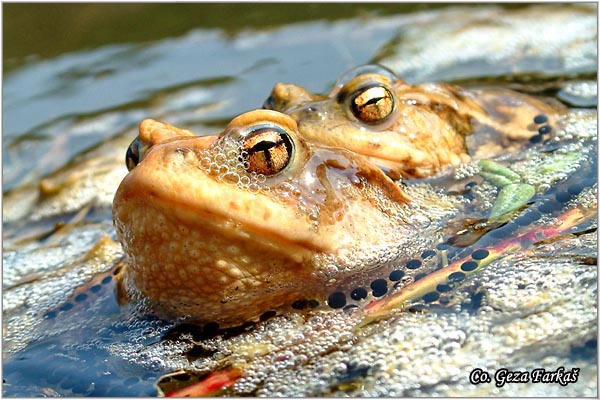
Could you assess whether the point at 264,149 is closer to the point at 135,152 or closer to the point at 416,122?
the point at 135,152

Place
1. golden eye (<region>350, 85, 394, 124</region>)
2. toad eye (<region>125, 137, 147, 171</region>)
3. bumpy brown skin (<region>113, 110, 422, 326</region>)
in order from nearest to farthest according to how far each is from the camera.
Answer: bumpy brown skin (<region>113, 110, 422, 326</region>)
toad eye (<region>125, 137, 147, 171</region>)
golden eye (<region>350, 85, 394, 124</region>)

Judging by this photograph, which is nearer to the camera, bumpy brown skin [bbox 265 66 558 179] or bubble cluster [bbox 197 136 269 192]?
bubble cluster [bbox 197 136 269 192]

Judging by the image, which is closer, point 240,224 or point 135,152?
point 240,224

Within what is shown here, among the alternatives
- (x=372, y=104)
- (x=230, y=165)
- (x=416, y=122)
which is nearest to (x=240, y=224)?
(x=230, y=165)

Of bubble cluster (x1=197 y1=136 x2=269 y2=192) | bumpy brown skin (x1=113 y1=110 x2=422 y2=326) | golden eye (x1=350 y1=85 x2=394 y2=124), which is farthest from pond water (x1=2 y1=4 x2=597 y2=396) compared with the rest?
golden eye (x1=350 y1=85 x2=394 y2=124)

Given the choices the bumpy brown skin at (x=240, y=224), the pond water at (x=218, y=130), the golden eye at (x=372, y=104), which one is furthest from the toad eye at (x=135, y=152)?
the golden eye at (x=372, y=104)

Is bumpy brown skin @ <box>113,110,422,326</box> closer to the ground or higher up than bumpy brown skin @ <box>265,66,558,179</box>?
closer to the ground

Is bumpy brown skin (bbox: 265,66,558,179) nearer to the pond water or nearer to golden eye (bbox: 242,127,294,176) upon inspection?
the pond water
